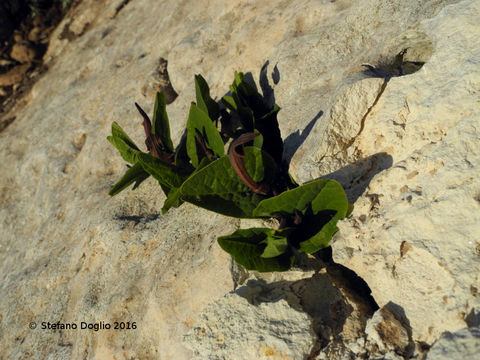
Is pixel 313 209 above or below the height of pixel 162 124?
below

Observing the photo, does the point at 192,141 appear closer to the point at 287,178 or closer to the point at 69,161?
the point at 287,178

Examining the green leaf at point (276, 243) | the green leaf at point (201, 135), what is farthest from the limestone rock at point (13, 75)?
the green leaf at point (276, 243)

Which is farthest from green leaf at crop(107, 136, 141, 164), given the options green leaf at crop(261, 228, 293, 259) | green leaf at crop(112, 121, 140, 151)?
Result: green leaf at crop(261, 228, 293, 259)

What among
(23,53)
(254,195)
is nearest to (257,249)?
(254,195)

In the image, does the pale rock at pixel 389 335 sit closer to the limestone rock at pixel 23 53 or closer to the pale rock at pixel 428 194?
the pale rock at pixel 428 194

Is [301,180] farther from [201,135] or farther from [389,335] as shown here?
[389,335]

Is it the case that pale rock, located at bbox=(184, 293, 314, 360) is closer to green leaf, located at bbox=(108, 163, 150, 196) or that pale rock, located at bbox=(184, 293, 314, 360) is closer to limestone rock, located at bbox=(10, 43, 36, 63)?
green leaf, located at bbox=(108, 163, 150, 196)
